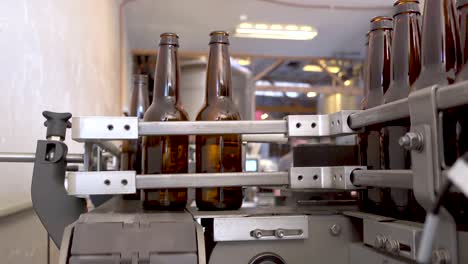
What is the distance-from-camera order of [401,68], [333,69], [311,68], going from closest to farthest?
[401,68]
[333,69]
[311,68]

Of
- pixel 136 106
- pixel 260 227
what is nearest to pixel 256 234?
pixel 260 227

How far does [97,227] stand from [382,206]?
0.36 meters

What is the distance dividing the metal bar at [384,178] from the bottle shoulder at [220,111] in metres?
0.22

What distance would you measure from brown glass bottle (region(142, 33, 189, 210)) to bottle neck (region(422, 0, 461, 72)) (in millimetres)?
374

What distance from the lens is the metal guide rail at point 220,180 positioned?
1.80ft

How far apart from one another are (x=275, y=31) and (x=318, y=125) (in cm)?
362

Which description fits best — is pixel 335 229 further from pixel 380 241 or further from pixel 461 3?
pixel 461 3

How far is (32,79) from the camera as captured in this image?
1129 millimetres

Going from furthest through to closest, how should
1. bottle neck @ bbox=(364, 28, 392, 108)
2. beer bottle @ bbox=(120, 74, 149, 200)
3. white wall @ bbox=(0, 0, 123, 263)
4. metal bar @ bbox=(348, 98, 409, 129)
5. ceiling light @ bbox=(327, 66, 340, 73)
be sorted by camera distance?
ceiling light @ bbox=(327, 66, 340, 73) → beer bottle @ bbox=(120, 74, 149, 200) → white wall @ bbox=(0, 0, 123, 263) → bottle neck @ bbox=(364, 28, 392, 108) → metal bar @ bbox=(348, 98, 409, 129)

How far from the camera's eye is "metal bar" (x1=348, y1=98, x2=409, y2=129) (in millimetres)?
470

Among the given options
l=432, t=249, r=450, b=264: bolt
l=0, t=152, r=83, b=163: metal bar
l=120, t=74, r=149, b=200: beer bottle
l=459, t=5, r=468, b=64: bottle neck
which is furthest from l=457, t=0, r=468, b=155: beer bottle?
l=120, t=74, r=149, b=200: beer bottle

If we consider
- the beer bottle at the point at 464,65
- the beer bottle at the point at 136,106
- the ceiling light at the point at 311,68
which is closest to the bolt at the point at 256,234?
the beer bottle at the point at 464,65

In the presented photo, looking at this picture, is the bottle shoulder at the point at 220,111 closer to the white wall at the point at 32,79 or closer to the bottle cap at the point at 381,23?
the bottle cap at the point at 381,23

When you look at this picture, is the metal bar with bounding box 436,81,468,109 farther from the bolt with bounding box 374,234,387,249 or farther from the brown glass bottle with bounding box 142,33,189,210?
the brown glass bottle with bounding box 142,33,189,210
